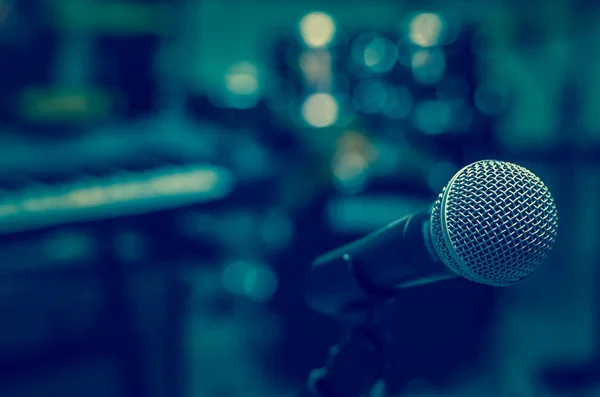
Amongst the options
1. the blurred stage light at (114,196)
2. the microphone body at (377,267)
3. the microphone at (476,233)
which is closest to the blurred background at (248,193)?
the blurred stage light at (114,196)

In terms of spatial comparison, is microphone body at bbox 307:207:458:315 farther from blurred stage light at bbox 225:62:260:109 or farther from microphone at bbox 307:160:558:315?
blurred stage light at bbox 225:62:260:109

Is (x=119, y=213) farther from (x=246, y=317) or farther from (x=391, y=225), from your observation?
(x=246, y=317)

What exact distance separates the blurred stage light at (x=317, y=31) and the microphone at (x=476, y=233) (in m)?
3.14

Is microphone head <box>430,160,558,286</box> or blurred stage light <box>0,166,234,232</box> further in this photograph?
blurred stage light <box>0,166,234,232</box>

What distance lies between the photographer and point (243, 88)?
3.64 metres

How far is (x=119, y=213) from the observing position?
188cm

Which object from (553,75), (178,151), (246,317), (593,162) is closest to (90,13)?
(178,151)

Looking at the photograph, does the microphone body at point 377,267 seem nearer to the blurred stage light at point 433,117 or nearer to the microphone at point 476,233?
the microphone at point 476,233

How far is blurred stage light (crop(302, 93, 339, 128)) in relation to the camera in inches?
131

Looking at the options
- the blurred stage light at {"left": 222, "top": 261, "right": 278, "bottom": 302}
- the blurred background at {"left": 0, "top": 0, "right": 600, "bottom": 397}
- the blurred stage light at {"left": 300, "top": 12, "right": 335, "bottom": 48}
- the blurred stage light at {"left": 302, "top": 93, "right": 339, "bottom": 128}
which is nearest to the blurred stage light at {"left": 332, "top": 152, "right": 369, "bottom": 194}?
the blurred background at {"left": 0, "top": 0, "right": 600, "bottom": 397}

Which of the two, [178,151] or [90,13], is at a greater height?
[90,13]

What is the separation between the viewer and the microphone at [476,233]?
65 centimetres

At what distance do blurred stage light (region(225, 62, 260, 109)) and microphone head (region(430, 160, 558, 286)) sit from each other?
2.53 m

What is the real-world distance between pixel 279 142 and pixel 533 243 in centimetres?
255
